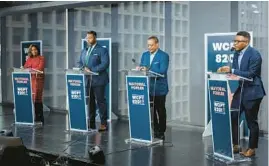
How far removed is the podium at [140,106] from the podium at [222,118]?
37.9 inches

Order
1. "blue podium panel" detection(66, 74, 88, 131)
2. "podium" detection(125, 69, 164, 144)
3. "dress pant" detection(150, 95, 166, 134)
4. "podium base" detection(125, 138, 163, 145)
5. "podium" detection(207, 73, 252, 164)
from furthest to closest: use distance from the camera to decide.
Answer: "blue podium panel" detection(66, 74, 88, 131) < "dress pant" detection(150, 95, 166, 134) < "podium base" detection(125, 138, 163, 145) < "podium" detection(125, 69, 164, 144) < "podium" detection(207, 73, 252, 164)

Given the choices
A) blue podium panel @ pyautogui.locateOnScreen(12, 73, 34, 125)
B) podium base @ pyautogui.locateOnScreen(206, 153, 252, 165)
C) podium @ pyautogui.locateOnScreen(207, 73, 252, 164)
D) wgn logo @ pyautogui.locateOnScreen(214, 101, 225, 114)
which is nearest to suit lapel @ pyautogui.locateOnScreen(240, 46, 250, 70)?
podium @ pyautogui.locateOnScreen(207, 73, 252, 164)

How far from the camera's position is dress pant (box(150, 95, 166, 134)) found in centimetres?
579

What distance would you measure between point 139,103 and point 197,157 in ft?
3.55

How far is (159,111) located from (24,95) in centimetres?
239

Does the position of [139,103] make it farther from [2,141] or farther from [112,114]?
[112,114]

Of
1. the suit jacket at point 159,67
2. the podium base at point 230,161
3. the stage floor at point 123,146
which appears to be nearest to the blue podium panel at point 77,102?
the stage floor at point 123,146

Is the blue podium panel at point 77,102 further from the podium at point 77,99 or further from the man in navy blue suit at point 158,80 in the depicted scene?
the man in navy blue suit at point 158,80

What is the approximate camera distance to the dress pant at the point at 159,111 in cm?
579

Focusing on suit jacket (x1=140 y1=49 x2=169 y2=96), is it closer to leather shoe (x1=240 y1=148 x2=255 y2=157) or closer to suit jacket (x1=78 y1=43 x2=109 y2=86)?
suit jacket (x1=78 y1=43 x2=109 y2=86)

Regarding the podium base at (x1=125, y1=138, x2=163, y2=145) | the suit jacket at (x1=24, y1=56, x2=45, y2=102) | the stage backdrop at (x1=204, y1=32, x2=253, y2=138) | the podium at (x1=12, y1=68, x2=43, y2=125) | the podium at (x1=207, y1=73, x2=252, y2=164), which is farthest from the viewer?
the suit jacket at (x1=24, y1=56, x2=45, y2=102)

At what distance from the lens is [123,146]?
5387mm

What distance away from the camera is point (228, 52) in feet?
19.9

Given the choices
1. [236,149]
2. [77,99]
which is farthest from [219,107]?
[77,99]
